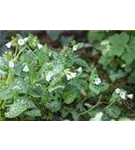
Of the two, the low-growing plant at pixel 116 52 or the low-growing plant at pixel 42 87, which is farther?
the low-growing plant at pixel 116 52

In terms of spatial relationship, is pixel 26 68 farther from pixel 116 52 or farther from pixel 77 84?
pixel 116 52

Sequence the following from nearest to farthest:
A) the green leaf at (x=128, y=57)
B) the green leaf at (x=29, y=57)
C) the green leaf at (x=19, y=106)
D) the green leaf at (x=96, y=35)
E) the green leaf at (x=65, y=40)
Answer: the green leaf at (x=19, y=106) → the green leaf at (x=29, y=57) → the green leaf at (x=128, y=57) → the green leaf at (x=96, y=35) → the green leaf at (x=65, y=40)

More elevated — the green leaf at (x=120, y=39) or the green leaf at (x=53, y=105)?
the green leaf at (x=120, y=39)

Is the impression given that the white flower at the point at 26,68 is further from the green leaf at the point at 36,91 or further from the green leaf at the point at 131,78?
the green leaf at the point at 131,78

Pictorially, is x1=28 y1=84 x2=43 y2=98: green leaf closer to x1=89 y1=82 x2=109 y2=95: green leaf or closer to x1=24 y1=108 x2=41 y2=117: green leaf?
x1=24 y1=108 x2=41 y2=117: green leaf

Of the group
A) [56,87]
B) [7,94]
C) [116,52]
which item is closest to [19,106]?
[7,94]

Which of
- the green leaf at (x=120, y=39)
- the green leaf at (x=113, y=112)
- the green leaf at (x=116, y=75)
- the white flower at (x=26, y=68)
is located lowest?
the green leaf at (x=113, y=112)

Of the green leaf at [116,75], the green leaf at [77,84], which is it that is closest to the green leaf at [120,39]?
the green leaf at [116,75]
